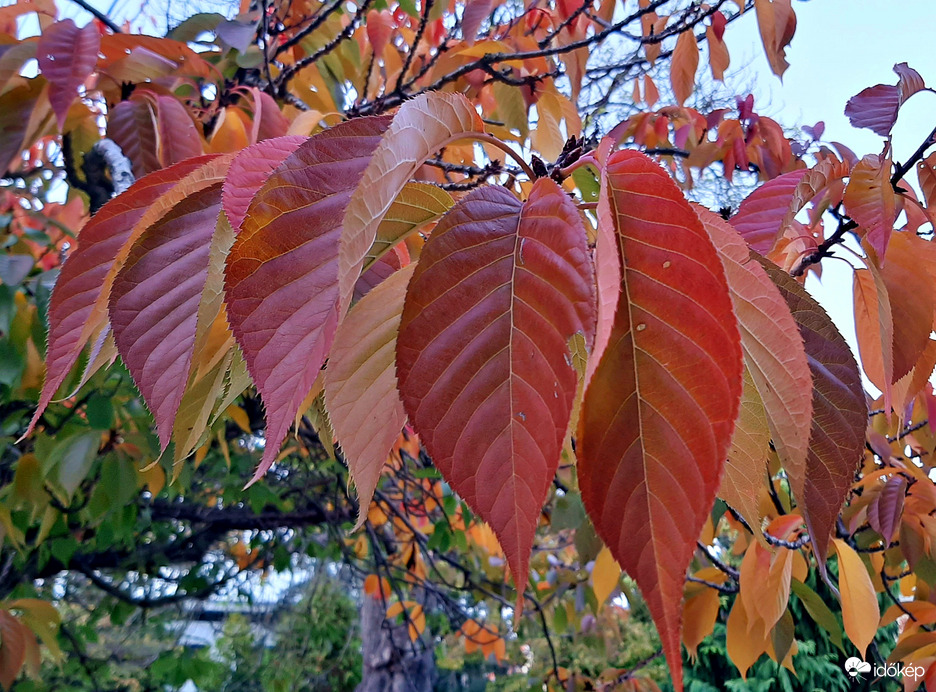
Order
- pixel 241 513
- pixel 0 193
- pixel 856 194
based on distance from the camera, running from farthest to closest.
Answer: pixel 241 513 → pixel 0 193 → pixel 856 194

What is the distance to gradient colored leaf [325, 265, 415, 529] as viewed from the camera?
288mm

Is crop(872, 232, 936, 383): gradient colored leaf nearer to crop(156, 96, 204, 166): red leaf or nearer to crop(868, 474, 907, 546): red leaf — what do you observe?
crop(868, 474, 907, 546): red leaf

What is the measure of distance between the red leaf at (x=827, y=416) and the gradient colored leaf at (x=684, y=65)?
1281mm

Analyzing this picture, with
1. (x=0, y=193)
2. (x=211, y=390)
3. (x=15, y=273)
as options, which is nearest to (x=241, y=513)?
(x=0, y=193)

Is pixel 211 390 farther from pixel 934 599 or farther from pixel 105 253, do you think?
pixel 934 599

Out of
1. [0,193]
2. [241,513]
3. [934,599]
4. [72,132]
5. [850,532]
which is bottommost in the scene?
[934,599]

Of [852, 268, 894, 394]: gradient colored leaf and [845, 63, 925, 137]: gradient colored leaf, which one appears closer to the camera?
[852, 268, 894, 394]: gradient colored leaf

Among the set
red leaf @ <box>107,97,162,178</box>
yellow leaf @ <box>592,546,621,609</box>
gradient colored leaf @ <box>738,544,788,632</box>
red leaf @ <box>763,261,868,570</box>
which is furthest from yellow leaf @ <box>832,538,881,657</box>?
red leaf @ <box>107,97,162,178</box>

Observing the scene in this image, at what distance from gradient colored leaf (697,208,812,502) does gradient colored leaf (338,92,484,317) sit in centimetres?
14

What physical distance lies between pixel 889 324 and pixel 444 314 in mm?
283

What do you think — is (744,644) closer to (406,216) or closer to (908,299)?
(908,299)

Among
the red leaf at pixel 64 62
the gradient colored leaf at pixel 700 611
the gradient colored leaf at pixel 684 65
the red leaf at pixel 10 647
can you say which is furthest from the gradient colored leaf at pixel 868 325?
the red leaf at pixel 10 647

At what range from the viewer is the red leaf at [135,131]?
2.93ft

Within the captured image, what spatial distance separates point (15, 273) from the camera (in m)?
0.97
